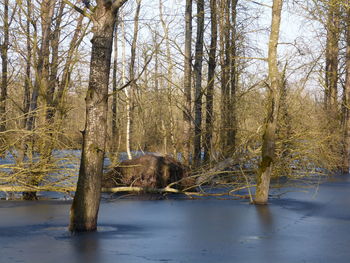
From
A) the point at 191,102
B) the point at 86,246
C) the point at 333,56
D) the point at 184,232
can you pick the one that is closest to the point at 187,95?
the point at 191,102

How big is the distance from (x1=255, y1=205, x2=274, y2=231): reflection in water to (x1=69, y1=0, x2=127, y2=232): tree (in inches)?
140

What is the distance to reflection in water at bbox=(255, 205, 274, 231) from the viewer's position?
1128cm

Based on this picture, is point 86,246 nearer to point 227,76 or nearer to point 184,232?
point 184,232

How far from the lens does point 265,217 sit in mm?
12305

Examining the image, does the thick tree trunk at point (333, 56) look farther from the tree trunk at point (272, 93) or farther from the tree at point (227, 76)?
the tree trunk at point (272, 93)

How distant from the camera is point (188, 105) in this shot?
19.0 meters

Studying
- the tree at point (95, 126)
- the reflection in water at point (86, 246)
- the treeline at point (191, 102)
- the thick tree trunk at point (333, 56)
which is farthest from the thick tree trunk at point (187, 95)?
the reflection in water at point (86, 246)

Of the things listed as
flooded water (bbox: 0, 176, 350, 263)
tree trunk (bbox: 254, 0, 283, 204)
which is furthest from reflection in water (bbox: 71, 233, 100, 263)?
tree trunk (bbox: 254, 0, 283, 204)

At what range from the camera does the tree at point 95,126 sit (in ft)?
30.6

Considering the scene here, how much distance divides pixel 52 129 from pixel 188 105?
221 inches

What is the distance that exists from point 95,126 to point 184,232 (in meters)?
2.75

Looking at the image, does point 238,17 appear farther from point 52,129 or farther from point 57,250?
point 57,250

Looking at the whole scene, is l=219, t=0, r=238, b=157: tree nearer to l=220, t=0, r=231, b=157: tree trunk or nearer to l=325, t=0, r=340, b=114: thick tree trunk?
l=220, t=0, r=231, b=157: tree trunk

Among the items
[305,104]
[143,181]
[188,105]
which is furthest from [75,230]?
[305,104]
